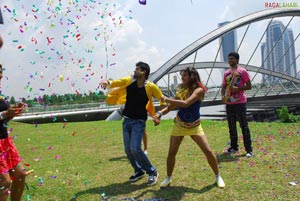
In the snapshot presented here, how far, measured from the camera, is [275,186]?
4477mm

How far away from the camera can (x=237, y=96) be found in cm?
656

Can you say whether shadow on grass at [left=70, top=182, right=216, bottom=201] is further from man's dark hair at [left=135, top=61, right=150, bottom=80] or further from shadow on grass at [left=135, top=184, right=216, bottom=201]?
man's dark hair at [left=135, top=61, right=150, bottom=80]

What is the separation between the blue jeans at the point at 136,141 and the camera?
4.71 meters

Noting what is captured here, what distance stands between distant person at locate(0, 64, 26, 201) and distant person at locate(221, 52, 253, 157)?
445cm

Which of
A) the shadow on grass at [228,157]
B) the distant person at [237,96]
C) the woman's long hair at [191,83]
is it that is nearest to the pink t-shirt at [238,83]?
the distant person at [237,96]

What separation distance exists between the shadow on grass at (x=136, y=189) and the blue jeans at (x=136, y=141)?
1.04ft

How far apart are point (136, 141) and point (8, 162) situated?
1.87 m

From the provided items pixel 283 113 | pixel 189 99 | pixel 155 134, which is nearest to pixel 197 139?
pixel 189 99

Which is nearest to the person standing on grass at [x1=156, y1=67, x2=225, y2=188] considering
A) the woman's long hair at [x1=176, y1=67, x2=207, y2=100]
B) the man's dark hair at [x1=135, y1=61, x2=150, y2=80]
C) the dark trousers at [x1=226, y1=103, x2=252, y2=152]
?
the woman's long hair at [x1=176, y1=67, x2=207, y2=100]

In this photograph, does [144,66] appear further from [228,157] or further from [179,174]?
[228,157]

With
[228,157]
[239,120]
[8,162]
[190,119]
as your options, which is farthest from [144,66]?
[228,157]

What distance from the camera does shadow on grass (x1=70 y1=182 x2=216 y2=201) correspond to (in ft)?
13.9

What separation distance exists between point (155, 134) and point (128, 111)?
6.52 metres

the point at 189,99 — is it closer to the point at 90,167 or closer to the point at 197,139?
the point at 197,139
